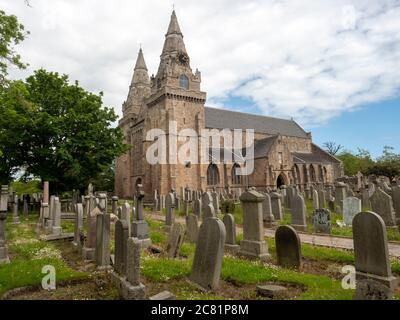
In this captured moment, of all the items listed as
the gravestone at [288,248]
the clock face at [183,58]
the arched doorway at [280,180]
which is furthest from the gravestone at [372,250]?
the clock face at [183,58]

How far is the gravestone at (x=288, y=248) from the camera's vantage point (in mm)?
6781

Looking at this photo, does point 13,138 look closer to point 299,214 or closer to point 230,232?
point 230,232

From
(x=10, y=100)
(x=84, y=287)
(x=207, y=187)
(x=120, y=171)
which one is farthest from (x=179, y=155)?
(x=84, y=287)

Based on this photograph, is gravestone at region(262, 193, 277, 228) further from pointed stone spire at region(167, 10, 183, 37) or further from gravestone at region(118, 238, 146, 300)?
pointed stone spire at region(167, 10, 183, 37)

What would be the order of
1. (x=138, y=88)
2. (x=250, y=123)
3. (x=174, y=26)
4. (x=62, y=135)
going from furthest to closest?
(x=250, y=123) < (x=138, y=88) < (x=174, y=26) < (x=62, y=135)

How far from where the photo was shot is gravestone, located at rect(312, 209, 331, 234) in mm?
10875

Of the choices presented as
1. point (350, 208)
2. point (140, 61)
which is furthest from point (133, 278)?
point (140, 61)

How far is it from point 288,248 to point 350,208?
5.84m

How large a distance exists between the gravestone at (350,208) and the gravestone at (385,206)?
1.79ft

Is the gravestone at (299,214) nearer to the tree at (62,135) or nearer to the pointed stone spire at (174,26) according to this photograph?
the tree at (62,135)

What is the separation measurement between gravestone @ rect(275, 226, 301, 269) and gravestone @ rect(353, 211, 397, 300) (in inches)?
63.6

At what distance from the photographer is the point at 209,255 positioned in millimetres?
5496

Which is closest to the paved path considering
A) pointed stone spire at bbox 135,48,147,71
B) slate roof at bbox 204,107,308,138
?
slate roof at bbox 204,107,308,138
